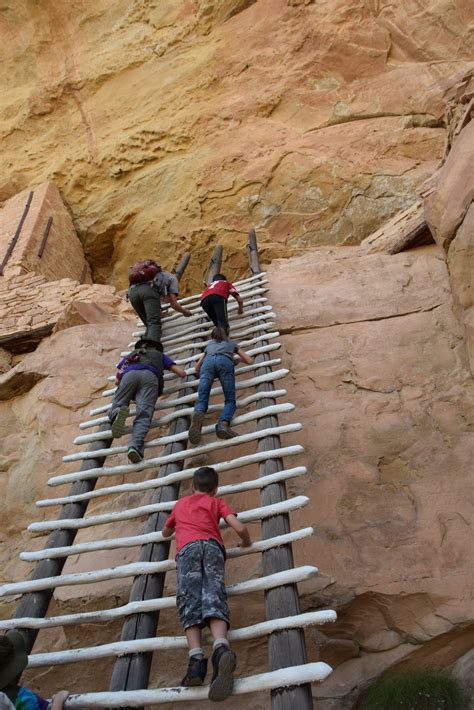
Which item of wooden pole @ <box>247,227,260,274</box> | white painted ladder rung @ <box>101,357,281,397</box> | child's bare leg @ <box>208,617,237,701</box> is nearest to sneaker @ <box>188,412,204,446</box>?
white painted ladder rung @ <box>101,357,281,397</box>

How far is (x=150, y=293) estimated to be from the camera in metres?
4.01

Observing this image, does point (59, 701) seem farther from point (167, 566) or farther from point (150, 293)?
point (150, 293)

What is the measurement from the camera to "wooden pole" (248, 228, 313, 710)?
5.29 feet

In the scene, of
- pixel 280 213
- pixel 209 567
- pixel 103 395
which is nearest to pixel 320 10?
pixel 280 213

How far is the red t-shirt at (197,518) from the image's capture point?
6.78ft

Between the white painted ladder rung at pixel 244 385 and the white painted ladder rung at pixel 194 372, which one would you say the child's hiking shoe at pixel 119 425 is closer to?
the white painted ladder rung at pixel 244 385

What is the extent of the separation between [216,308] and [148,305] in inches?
18.5

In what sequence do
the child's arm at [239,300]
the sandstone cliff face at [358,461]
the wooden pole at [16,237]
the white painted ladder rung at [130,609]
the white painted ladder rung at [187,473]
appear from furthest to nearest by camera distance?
the wooden pole at [16,237]
the child's arm at [239,300]
the white painted ladder rung at [187,473]
the sandstone cliff face at [358,461]
the white painted ladder rung at [130,609]

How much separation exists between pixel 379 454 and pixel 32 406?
2.28 meters

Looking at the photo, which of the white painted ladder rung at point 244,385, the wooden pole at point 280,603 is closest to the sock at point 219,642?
the wooden pole at point 280,603

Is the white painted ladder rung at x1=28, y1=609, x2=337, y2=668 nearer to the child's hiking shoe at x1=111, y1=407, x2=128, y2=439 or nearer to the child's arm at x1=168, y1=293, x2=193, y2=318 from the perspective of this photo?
the child's hiking shoe at x1=111, y1=407, x2=128, y2=439

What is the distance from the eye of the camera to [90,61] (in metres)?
9.64

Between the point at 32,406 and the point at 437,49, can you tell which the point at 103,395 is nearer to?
the point at 32,406

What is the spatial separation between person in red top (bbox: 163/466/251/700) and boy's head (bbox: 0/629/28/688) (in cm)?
46
